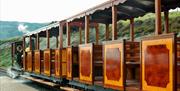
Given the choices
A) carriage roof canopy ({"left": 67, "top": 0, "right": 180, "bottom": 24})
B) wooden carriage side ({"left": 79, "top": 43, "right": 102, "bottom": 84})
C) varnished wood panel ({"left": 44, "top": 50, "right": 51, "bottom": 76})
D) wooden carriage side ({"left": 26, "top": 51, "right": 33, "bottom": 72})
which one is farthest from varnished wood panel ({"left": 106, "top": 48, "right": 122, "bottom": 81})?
wooden carriage side ({"left": 26, "top": 51, "right": 33, "bottom": 72})

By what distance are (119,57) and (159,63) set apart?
1.48 m

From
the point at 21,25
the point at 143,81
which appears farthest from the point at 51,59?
the point at 21,25

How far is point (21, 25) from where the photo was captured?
58.3 meters

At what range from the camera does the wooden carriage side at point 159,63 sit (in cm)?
549

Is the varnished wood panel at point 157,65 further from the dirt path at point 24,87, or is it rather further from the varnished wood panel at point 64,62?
the dirt path at point 24,87

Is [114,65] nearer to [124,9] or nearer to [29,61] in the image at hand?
[124,9]

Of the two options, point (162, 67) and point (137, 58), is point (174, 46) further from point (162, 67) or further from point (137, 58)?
point (137, 58)

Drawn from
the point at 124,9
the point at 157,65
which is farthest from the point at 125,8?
the point at 157,65

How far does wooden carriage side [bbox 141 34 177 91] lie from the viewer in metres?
5.49

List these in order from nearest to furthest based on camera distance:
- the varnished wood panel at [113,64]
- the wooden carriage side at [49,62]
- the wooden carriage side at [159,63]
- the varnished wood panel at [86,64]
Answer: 1. the wooden carriage side at [159,63]
2. the varnished wood panel at [113,64]
3. the varnished wood panel at [86,64]
4. the wooden carriage side at [49,62]

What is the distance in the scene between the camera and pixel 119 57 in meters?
7.19

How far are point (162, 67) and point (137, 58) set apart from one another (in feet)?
5.85

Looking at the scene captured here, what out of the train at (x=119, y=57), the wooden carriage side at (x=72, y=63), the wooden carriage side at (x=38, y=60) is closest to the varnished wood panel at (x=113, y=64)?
the train at (x=119, y=57)

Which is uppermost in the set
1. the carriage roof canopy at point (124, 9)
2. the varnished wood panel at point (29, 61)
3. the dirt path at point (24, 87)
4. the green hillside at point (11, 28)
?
the green hillside at point (11, 28)
